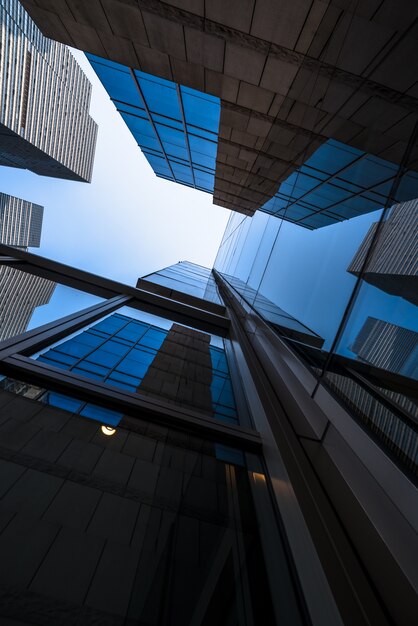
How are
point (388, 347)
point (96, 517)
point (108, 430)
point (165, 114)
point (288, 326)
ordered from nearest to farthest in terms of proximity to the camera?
point (388, 347)
point (96, 517)
point (108, 430)
point (288, 326)
point (165, 114)

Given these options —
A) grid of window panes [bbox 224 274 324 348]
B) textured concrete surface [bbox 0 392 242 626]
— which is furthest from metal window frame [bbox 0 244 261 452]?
grid of window panes [bbox 224 274 324 348]

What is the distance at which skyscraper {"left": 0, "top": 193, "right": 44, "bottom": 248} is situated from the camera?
95287 mm

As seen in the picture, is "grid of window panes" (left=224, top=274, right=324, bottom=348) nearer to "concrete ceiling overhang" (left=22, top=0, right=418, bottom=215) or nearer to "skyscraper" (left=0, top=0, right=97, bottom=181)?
"concrete ceiling overhang" (left=22, top=0, right=418, bottom=215)

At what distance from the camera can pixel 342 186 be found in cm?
369

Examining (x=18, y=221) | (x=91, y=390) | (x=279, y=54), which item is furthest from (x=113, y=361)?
(x=18, y=221)

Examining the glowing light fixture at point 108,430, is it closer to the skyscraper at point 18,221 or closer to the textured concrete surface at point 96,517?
the textured concrete surface at point 96,517

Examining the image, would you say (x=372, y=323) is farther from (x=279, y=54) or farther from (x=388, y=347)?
(x=279, y=54)

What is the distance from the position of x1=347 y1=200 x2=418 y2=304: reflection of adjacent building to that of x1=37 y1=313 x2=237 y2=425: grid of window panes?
2.57 meters

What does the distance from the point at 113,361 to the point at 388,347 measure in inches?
166

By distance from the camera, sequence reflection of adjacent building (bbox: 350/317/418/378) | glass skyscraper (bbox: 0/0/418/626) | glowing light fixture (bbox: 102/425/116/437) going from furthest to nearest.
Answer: glowing light fixture (bbox: 102/425/116/437), glass skyscraper (bbox: 0/0/418/626), reflection of adjacent building (bbox: 350/317/418/378)

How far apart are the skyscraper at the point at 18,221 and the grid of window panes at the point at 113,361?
309 ft

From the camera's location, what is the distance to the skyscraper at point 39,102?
1992 inches

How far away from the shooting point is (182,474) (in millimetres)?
2764

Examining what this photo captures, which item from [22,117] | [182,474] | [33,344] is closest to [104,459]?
[182,474]
